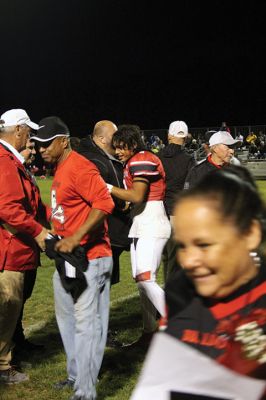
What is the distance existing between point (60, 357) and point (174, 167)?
2.49m

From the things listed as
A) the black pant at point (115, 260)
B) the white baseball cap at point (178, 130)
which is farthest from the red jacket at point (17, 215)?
the white baseball cap at point (178, 130)

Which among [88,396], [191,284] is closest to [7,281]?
[88,396]

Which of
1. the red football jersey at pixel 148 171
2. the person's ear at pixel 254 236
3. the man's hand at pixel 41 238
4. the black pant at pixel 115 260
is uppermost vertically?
the person's ear at pixel 254 236

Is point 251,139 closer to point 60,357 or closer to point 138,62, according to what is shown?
point 138,62

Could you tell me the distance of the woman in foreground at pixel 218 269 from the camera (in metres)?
1.46

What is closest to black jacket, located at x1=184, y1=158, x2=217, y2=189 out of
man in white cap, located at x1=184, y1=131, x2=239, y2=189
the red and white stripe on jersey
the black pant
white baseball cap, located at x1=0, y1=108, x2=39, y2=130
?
man in white cap, located at x1=184, y1=131, x2=239, y2=189

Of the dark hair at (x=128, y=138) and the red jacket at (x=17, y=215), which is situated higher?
the dark hair at (x=128, y=138)

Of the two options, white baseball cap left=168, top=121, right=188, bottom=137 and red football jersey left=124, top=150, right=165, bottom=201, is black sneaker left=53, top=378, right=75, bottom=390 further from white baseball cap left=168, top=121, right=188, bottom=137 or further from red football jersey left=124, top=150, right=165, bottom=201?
white baseball cap left=168, top=121, right=188, bottom=137

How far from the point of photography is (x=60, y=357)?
210 inches

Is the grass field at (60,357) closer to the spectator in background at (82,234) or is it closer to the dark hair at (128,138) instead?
the spectator in background at (82,234)

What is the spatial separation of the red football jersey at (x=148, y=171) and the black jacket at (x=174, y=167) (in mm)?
1035

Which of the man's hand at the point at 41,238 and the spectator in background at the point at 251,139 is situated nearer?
the man's hand at the point at 41,238

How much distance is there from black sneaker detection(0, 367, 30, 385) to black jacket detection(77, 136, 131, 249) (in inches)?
59.1

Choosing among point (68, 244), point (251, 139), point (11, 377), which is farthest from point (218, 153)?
point (251, 139)
